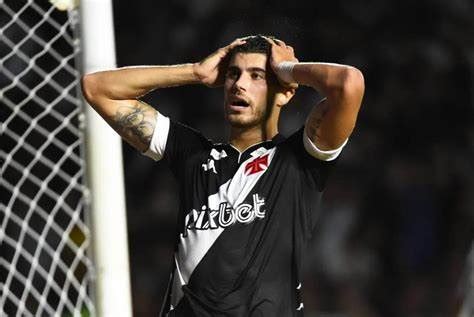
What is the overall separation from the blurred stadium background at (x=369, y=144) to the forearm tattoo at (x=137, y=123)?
3.09 m

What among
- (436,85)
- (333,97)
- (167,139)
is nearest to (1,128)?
(167,139)

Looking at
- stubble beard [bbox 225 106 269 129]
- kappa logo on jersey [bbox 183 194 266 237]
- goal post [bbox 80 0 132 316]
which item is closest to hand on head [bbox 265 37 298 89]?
stubble beard [bbox 225 106 269 129]

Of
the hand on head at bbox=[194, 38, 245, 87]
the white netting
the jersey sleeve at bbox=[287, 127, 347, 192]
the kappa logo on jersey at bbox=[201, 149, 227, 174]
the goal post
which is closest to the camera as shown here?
the jersey sleeve at bbox=[287, 127, 347, 192]

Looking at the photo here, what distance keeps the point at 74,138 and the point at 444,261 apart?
240cm

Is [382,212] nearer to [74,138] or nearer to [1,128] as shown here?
[74,138]

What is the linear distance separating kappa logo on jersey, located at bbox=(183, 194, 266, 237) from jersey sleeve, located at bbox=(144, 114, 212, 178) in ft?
0.78

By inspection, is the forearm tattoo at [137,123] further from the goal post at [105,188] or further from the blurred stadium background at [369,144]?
the blurred stadium background at [369,144]

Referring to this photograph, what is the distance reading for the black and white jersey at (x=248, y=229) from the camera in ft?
10.5

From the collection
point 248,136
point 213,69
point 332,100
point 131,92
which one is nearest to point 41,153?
point 131,92

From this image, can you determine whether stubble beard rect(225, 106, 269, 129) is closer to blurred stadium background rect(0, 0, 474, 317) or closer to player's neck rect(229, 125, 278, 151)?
player's neck rect(229, 125, 278, 151)

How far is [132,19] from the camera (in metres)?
7.30

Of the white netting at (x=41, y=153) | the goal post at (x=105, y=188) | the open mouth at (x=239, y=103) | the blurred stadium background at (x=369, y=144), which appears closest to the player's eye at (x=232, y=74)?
the open mouth at (x=239, y=103)

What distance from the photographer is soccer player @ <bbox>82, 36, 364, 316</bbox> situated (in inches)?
126

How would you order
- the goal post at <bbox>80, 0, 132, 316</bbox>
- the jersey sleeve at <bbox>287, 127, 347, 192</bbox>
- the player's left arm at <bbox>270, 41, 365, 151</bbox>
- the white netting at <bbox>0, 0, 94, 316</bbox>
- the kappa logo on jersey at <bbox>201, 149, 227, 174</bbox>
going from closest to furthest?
the player's left arm at <bbox>270, 41, 365, 151</bbox>
the jersey sleeve at <bbox>287, 127, 347, 192</bbox>
the kappa logo on jersey at <bbox>201, 149, 227, 174</bbox>
the goal post at <bbox>80, 0, 132, 316</bbox>
the white netting at <bbox>0, 0, 94, 316</bbox>
